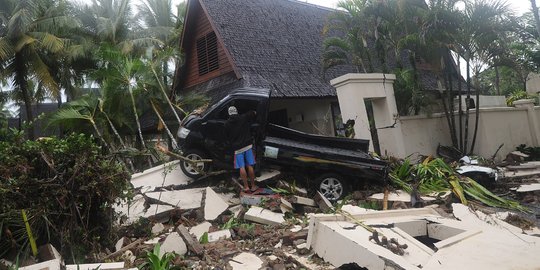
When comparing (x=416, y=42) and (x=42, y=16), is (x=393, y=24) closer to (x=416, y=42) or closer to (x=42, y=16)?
(x=416, y=42)

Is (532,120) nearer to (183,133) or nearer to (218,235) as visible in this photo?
(183,133)

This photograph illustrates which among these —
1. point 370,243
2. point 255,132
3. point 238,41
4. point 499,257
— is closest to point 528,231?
point 499,257

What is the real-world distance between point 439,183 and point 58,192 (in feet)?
21.8

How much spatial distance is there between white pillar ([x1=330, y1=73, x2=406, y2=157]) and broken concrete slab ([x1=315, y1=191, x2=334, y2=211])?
3227 mm

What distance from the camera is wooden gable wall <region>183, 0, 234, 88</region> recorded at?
1297 centimetres

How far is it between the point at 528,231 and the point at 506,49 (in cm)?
653

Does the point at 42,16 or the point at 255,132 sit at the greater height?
the point at 42,16

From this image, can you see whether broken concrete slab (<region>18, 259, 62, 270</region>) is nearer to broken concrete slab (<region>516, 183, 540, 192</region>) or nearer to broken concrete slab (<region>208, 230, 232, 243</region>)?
broken concrete slab (<region>208, 230, 232, 243</region>)

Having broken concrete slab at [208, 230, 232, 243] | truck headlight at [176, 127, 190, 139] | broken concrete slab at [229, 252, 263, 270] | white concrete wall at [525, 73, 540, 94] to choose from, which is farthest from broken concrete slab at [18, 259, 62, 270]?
white concrete wall at [525, 73, 540, 94]

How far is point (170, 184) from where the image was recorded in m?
7.81

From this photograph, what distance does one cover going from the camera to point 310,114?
552 inches

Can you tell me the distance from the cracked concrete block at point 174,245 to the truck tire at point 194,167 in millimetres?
2959

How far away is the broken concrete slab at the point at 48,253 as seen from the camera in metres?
3.88

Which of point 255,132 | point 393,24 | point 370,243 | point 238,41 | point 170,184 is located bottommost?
point 370,243
